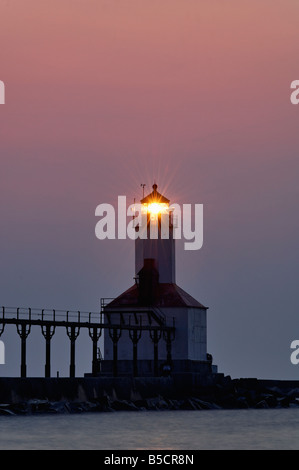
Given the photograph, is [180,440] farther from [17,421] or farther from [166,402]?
[166,402]

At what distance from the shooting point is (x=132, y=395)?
8175 centimetres

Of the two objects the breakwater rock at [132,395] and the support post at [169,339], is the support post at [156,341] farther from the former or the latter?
the breakwater rock at [132,395]

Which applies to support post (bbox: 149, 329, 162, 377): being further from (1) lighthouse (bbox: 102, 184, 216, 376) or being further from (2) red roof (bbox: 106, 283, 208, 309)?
(2) red roof (bbox: 106, 283, 208, 309)

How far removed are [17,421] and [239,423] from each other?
1085 cm

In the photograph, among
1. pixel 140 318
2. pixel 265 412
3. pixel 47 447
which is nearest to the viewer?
pixel 47 447

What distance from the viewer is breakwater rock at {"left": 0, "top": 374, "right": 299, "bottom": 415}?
239 ft

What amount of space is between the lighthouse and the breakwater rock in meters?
2.36

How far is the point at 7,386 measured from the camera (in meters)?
72.2

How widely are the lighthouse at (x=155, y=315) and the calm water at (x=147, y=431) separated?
420 inches

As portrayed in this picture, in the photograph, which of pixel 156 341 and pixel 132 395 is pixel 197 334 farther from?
pixel 132 395

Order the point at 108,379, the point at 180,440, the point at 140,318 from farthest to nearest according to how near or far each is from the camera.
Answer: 1. the point at 140,318
2. the point at 108,379
3. the point at 180,440

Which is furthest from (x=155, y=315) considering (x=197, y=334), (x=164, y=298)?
(x=197, y=334)

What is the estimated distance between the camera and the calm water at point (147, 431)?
62656 mm
